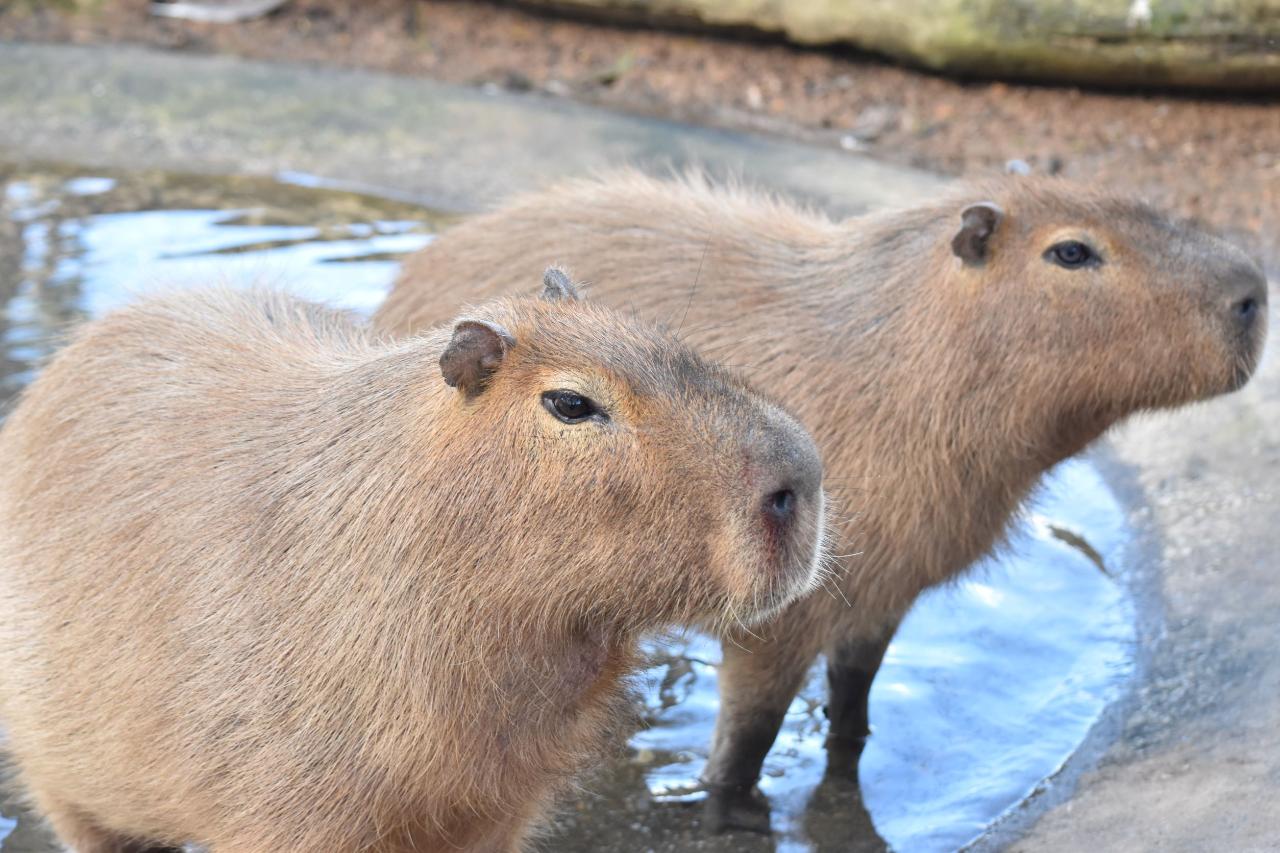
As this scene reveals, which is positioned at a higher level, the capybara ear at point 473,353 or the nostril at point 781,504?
the capybara ear at point 473,353

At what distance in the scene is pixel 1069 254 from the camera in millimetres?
3896

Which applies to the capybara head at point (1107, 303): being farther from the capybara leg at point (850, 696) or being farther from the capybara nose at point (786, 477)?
the capybara nose at point (786, 477)

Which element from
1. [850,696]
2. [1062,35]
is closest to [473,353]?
[850,696]

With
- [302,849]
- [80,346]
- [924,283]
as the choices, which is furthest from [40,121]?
[302,849]

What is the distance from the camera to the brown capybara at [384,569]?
262cm

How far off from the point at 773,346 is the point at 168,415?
160 cm

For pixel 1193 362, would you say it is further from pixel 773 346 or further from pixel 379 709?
pixel 379 709

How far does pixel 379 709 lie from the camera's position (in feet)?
9.13

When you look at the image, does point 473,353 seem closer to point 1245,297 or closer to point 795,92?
point 1245,297

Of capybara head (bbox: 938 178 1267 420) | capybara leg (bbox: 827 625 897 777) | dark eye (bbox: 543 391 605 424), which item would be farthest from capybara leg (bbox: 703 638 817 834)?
dark eye (bbox: 543 391 605 424)

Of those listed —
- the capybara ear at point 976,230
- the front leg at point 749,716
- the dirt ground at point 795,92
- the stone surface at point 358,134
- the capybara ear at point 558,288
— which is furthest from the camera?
the stone surface at point 358,134

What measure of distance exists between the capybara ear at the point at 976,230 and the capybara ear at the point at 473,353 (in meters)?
1.61

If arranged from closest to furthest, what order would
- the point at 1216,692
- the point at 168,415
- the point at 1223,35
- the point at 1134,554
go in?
1. the point at 168,415
2. the point at 1216,692
3. the point at 1134,554
4. the point at 1223,35

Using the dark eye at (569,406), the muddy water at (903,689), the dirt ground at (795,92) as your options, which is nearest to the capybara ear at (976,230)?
the muddy water at (903,689)
